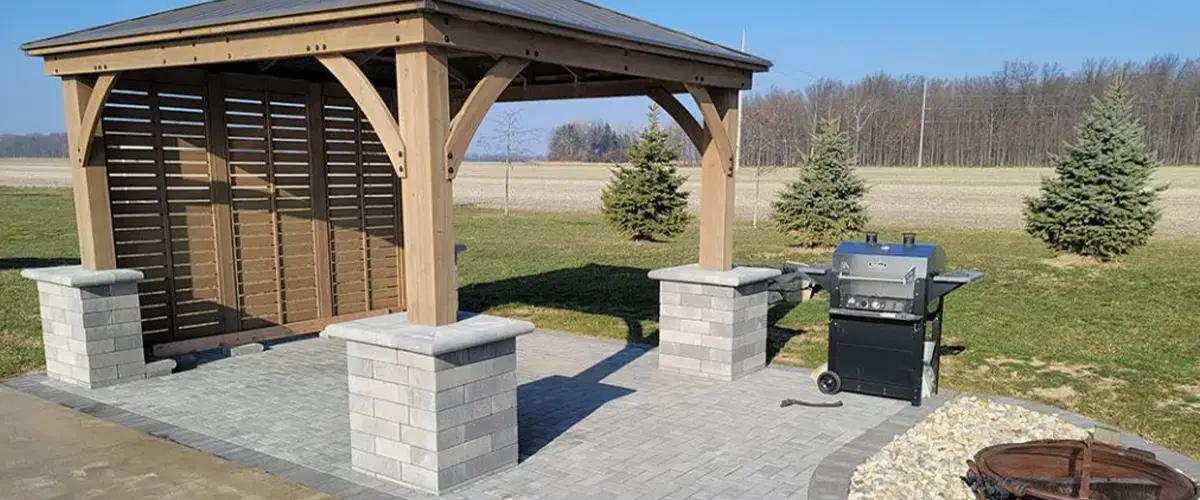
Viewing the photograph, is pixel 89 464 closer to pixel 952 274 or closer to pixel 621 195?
pixel 952 274

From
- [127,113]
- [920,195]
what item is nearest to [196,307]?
[127,113]

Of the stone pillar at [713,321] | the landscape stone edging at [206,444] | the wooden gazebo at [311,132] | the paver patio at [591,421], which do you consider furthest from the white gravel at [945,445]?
the landscape stone edging at [206,444]

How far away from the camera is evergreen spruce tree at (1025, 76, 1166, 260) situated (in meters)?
12.8

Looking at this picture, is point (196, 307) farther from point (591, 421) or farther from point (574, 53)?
point (574, 53)

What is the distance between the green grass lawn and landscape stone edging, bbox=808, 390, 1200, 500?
28 centimetres

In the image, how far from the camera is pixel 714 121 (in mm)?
6066

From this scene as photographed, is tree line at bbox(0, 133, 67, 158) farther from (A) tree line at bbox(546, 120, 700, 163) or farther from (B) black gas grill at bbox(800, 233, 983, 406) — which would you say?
(B) black gas grill at bbox(800, 233, 983, 406)

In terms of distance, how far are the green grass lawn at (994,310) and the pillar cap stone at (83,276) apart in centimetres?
106

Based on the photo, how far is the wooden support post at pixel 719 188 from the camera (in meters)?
6.25

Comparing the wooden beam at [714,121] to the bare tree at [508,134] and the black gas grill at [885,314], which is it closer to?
the black gas grill at [885,314]

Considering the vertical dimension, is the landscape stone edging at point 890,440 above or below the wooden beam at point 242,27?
below

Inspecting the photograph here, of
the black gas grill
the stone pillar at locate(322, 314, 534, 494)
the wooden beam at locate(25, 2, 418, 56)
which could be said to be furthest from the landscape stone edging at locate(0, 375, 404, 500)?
the black gas grill

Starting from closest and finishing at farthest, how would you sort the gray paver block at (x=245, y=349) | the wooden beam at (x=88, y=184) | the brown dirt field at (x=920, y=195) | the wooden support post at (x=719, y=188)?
the wooden beam at (x=88, y=184) < the wooden support post at (x=719, y=188) < the gray paver block at (x=245, y=349) < the brown dirt field at (x=920, y=195)

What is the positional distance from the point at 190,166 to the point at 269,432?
302 cm
